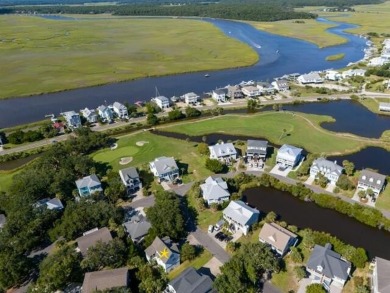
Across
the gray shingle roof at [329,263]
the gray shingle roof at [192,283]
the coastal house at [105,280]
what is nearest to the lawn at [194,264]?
the gray shingle roof at [192,283]

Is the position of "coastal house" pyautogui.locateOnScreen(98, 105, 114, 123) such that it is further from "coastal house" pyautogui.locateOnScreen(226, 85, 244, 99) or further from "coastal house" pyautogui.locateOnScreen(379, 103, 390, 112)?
"coastal house" pyautogui.locateOnScreen(379, 103, 390, 112)

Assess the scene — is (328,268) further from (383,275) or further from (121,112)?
(121,112)

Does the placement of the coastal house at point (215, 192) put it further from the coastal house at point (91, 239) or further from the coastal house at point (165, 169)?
the coastal house at point (91, 239)

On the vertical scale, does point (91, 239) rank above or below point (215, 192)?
above

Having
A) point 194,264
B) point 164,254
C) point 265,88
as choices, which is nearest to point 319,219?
point 194,264

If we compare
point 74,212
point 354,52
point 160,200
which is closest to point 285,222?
point 160,200

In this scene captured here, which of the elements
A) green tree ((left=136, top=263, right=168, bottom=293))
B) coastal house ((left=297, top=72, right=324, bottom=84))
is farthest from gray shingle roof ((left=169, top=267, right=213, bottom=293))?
coastal house ((left=297, top=72, right=324, bottom=84))
